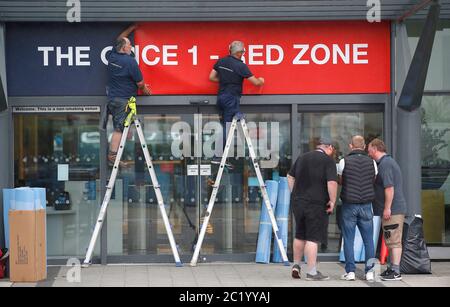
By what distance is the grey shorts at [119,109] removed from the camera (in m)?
12.0

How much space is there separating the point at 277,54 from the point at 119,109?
2.34 metres

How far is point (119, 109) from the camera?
11969 millimetres

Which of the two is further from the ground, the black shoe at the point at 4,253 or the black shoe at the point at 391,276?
the black shoe at the point at 4,253

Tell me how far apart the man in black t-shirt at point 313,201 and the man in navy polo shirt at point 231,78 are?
167cm

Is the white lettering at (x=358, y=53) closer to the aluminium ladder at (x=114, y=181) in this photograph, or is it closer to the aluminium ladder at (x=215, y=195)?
the aluminium ladder at (x=215, y=195)

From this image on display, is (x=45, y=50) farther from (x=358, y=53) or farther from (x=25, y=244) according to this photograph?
(x=358, y=53)

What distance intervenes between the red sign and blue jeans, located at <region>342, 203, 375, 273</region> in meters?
2.29

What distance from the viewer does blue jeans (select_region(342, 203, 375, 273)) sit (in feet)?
35.1

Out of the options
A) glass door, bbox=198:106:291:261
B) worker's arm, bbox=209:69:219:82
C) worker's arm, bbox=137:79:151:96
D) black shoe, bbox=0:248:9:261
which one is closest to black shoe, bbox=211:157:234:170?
glass door, bbox=198:106:291:261

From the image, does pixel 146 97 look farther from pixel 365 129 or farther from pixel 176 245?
pixel 365 129

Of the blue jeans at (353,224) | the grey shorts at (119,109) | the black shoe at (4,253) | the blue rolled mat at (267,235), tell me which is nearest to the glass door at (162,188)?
the grey shorts at (119,109)

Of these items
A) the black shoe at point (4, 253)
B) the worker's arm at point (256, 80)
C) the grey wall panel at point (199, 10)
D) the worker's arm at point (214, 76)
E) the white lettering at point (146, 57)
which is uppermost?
the grey wall panel at point (199, 10)

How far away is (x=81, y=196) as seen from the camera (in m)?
12.5

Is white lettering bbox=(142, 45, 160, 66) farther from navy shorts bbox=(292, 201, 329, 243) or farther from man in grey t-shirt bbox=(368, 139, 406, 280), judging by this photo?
man in grey t-shirt bbox=(368, 139, 406, 280)
